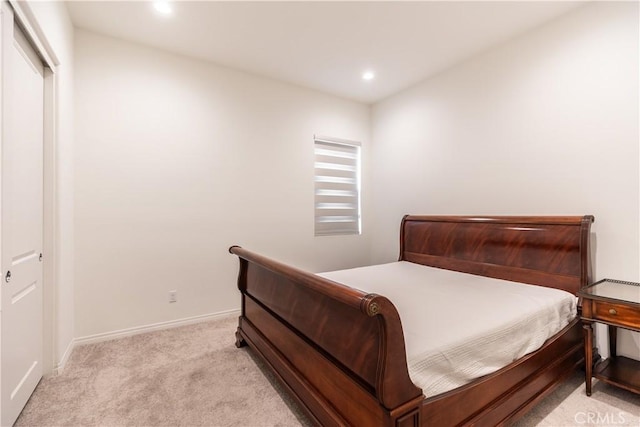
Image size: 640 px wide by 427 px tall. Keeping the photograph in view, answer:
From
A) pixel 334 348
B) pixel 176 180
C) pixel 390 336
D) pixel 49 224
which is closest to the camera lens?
pixel 390 336

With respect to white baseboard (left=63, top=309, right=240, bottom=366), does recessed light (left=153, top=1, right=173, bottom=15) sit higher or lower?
higher

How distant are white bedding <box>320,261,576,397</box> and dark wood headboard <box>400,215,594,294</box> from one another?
0.58 ft

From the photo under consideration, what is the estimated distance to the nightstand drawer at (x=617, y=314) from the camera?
1.69 metres

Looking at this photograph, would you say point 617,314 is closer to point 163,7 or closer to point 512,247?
point 512,247

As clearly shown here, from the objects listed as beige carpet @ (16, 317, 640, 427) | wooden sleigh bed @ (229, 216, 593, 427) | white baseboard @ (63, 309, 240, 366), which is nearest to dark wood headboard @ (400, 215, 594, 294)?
wooden sleigh bed @ (229, 216, 593, 427)

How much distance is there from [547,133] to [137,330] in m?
4.21

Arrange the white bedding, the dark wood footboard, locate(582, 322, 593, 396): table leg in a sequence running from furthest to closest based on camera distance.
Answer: locate(582, 322, 593, 396): table leg, the white bedding, the dark wood footboard

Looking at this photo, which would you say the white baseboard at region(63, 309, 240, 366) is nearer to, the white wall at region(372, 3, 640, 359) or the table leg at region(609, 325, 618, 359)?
the white wall at region(372, 3, 640, 359)

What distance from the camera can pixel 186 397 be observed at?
1.88 meters

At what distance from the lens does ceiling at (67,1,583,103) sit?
7.70ft

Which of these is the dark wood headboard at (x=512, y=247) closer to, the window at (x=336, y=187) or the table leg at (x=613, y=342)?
the table leg at (x=613, y=342)

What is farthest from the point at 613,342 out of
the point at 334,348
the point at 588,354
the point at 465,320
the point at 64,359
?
the point at 64,359

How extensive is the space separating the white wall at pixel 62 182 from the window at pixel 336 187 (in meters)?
2.56

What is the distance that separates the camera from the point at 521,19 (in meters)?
2.49
